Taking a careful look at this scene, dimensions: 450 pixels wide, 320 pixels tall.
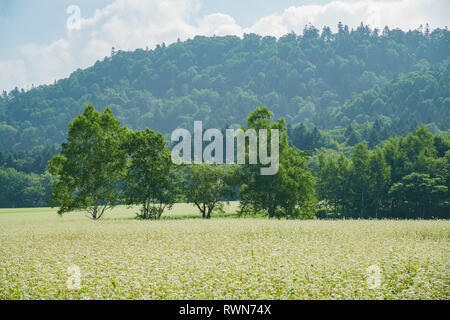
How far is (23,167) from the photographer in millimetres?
128250

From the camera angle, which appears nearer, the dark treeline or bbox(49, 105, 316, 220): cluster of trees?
bbox(49, 105, 316, 220): cluster of trees

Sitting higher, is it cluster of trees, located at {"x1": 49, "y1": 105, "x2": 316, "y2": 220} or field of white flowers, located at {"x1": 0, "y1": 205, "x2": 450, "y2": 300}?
cluster of trees, located at {"x1": 49, "y1": 105, "x2": 316, "y2": 220}

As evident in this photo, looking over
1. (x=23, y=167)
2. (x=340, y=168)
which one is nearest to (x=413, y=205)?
(x=340, y=168)

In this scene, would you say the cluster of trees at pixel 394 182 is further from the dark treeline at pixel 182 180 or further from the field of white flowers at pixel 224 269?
the field of white flowers at pixel 224 269

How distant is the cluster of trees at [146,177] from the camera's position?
131 ft

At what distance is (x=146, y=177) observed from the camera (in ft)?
137

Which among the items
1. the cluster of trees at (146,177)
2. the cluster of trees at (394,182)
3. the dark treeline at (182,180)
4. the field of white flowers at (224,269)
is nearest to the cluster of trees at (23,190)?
the dark treeline at (182,180)

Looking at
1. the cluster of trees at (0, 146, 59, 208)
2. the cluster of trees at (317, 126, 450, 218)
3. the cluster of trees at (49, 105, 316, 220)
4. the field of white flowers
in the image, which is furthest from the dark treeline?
the cluster of trees at (0, 146, 59, 208)

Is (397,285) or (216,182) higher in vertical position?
(216,182)

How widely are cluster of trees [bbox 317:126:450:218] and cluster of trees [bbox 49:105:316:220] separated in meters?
19.4

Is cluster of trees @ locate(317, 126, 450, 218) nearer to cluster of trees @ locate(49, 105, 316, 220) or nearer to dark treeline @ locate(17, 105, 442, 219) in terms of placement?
dark treeline @ locate(17, 105, 442, 219)

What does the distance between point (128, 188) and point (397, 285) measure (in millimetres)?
34638

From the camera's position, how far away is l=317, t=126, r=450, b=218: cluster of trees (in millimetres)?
56938
